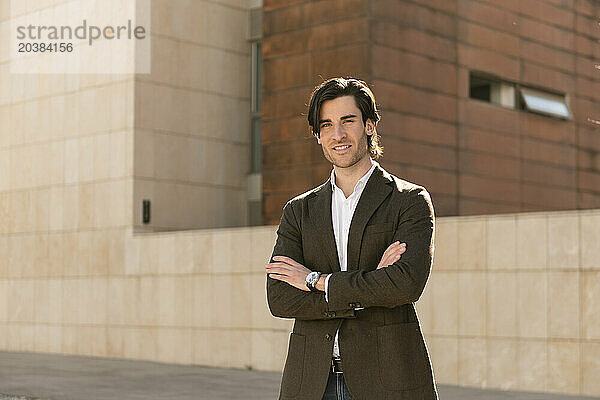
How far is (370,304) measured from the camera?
359cm

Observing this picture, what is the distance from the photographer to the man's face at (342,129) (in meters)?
3.70

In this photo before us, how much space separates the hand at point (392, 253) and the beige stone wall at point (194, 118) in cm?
1704

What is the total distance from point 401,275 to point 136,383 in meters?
11.9

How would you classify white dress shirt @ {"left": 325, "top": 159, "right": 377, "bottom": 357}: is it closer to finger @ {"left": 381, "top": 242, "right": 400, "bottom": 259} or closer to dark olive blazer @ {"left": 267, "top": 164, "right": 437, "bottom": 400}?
dark olive blazer @ {"left": 267, "top": 164, "right": 437, "bottom": 400}

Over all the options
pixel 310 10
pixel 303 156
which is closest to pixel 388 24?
pixel 310 10

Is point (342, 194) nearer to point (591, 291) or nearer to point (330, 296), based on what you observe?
point (330, 296)

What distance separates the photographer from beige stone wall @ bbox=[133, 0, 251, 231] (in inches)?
816

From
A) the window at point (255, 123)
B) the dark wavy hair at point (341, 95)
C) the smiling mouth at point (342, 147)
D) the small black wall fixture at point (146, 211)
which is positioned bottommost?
the smiling mouth at point (342, 147)

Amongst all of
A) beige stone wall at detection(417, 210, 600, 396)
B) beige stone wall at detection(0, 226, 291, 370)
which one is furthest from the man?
beige stone wall at detection(0, 226, 291, 370)

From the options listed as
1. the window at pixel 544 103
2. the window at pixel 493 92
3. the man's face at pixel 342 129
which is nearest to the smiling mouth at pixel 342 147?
the man's face at pixel 342 129

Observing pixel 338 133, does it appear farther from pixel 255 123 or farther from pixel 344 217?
pixel 255 123

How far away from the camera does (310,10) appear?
19938 mm

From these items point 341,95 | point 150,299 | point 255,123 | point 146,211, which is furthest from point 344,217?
point 255,123

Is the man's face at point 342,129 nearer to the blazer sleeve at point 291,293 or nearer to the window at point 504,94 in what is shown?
the blazer sleeve at point 291,293
